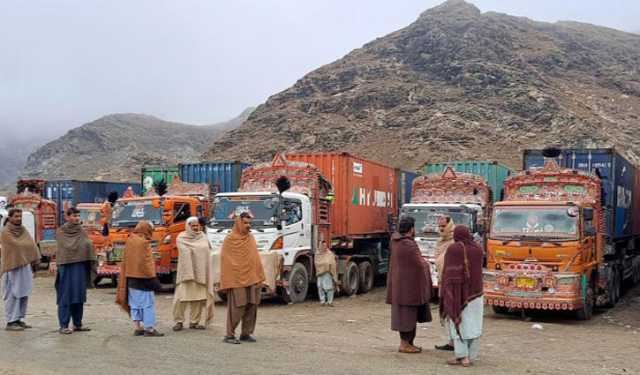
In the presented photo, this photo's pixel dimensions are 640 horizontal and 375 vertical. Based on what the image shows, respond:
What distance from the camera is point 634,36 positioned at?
10494 cm

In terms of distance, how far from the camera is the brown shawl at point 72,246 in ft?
28.1

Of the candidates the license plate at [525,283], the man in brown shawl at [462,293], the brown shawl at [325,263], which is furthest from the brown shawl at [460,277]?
the brown shawl at [325,263]

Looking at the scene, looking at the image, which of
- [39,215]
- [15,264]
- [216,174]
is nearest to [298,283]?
[15,264]

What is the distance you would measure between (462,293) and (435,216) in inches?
277

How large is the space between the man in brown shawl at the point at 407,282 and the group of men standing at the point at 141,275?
5.63 ft

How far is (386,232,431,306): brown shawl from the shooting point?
7441mm

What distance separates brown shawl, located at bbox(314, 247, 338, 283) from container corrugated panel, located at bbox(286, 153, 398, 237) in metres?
1.28

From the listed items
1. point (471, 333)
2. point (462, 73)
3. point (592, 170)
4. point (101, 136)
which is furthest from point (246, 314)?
point (101, 136)

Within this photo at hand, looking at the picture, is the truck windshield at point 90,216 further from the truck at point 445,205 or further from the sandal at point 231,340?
the sandal at point 231,340

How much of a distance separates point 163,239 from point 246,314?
288 inches

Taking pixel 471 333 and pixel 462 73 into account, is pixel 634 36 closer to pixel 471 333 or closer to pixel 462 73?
pixel 462 73

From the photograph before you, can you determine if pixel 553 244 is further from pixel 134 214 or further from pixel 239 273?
pixel 134 214

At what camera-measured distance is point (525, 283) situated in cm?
1120

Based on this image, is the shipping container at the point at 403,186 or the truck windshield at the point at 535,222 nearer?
the truck windshield at the point at 535,222
